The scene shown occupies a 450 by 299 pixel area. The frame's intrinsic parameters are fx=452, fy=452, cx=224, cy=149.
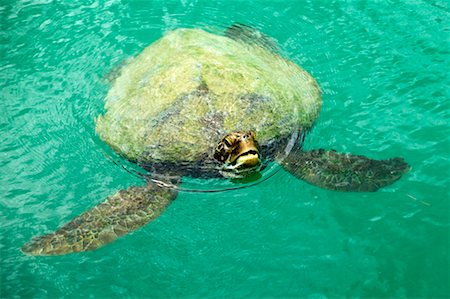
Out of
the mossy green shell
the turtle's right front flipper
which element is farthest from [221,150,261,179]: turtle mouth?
the turtle's right front flipper

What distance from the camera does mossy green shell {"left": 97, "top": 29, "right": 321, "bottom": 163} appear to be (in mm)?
3996

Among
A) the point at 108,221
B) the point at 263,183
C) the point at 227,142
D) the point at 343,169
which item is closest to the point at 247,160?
the point at 227,142

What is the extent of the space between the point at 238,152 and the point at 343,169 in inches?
39.9

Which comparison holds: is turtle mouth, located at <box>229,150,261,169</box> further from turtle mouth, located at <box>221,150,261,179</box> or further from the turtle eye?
the turtle eye

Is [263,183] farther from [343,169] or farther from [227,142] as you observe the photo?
[343,169]

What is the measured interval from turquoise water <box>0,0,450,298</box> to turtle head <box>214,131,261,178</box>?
25 centimetres

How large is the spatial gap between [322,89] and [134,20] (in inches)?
115

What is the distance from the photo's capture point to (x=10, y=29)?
6.40m

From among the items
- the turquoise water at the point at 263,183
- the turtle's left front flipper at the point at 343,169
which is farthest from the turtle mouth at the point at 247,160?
the turtle's left front flipper at the point at 343,169

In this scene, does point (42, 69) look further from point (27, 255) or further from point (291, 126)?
point (291, 126)

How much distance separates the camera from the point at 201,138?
12.9 feet

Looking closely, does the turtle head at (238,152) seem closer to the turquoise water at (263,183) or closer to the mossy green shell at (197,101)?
the mossy green shell at (197,101)

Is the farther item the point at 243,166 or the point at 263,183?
the point at 263,183

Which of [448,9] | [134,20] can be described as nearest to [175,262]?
[134,20]
